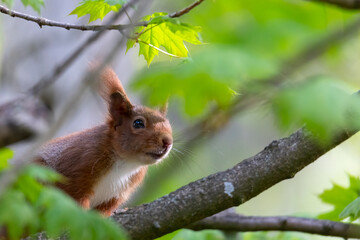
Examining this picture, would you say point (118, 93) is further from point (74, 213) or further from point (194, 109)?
point (194, 109)

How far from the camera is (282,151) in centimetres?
207

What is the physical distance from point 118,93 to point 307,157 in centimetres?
109

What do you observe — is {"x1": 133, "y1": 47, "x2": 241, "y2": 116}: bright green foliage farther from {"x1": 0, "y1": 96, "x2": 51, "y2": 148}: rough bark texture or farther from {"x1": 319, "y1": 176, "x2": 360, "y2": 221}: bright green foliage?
{"x1": 0, "y1": 96, "x2": 51, "y2": 148}: rough bark texture

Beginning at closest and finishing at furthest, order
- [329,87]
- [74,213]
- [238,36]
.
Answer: [329,87], [238,36], [74,213]

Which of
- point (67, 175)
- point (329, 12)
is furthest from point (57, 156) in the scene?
point (329, 12)

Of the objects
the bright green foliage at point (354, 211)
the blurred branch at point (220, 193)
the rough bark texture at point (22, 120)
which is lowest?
the bright green foliage at point (354, 211)

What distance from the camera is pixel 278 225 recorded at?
2322 millimetres

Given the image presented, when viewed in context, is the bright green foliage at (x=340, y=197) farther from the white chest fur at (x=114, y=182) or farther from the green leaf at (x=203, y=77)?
the green leaf at (x=203, y=77)

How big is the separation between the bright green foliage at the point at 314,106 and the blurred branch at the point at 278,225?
108 cm

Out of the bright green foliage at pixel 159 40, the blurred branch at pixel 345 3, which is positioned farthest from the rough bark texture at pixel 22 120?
the blurred branch at pixel 345 3

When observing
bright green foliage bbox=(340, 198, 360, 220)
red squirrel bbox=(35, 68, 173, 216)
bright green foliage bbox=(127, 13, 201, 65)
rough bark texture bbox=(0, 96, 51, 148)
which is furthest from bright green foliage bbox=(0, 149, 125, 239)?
rough bark texture bbox=(0, 96, 51, 148)

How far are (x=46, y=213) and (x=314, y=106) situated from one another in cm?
68

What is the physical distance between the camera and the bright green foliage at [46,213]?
1294 mm

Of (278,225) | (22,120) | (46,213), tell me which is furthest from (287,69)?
(22,120)
